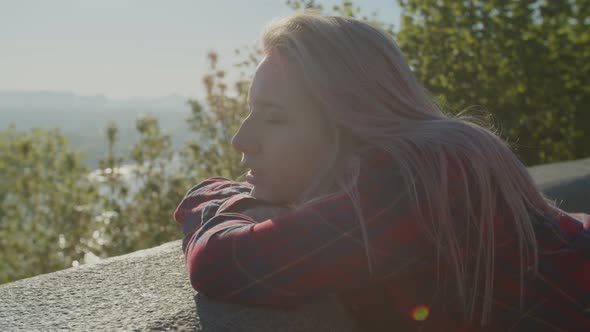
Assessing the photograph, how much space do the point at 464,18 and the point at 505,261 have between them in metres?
5.81

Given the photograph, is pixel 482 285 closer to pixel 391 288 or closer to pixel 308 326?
pixel 391 288

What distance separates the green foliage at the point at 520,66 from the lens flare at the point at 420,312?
17.4 feet

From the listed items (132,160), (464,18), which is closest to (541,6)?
(464,18)

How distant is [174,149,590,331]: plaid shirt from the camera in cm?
154

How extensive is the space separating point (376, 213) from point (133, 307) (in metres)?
0.72

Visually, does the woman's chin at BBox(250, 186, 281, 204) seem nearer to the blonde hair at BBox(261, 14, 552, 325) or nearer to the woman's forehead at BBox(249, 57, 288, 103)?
the blonde hair at BBox(261, 14, 552, 325)

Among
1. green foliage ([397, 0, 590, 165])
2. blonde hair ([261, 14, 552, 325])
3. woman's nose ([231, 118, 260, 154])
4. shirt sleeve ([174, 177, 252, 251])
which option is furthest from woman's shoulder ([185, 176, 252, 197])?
green foliage ([397, 0, 590, 165])

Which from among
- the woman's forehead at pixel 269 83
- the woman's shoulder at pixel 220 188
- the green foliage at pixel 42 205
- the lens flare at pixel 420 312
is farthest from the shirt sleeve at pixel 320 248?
the green foliage at pixel 42 205

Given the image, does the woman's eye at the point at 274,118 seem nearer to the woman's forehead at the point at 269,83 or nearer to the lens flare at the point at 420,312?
the woman's forehead at the point at 269,83

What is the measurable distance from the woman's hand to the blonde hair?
12cm

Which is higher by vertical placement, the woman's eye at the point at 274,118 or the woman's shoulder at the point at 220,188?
the woman's eye at the point at 274,118

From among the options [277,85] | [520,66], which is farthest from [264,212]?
[520,66]

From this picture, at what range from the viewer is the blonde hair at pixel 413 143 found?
1.60 metres

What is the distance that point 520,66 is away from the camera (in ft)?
22.5
